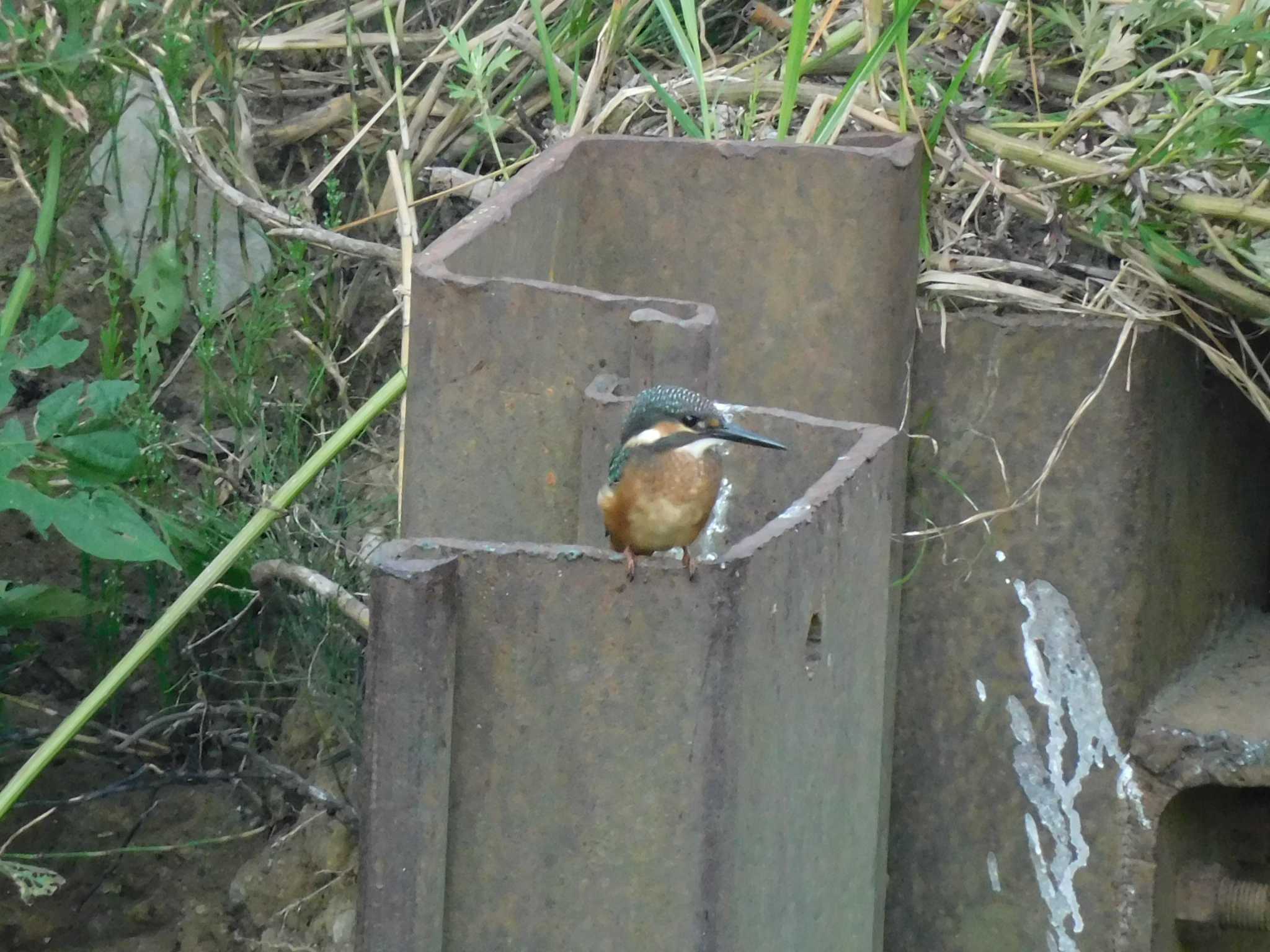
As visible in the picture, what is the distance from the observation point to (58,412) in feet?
9.17

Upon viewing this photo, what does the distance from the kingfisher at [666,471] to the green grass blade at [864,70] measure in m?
0.88

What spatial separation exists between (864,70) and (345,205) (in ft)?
5.74

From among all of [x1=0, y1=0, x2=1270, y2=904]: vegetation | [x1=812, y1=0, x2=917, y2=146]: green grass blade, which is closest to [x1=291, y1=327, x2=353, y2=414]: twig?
[x1=0, y1=0, x2=1270, y2=904]: vegetation

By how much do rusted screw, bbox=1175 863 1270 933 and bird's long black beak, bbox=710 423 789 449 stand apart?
150cm

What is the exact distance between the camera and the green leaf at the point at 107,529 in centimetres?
271

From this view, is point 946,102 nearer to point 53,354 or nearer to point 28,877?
point 53,354

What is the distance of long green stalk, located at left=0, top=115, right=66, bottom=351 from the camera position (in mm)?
3078

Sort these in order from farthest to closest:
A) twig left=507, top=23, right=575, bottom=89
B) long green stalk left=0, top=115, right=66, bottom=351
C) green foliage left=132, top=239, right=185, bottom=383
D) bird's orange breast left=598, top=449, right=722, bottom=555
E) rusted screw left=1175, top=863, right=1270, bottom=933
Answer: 1. green foliage left=132, top=239, right=185, bottom=383
2. twig left=507, top=23, right=575, bottom=89
3. long green stalk left=0, top=115, right=66, bottom=351
4. rusted screw left=1175, top=863, right=1270, bottom=933
5. bird's orange breast left=598, top=449, right=722, bottom=555

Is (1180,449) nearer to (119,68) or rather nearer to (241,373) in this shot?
(241,373)

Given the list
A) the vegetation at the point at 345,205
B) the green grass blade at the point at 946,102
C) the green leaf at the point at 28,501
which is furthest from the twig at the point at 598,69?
the green leaf at the point at 28,501

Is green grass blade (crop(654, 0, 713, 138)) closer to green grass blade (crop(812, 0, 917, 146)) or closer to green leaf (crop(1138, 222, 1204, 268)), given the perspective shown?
green grass blade (crop(812, 0, 917, 146))

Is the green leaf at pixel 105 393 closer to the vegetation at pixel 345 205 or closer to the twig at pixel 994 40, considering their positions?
the vegetation at pixel 345 205

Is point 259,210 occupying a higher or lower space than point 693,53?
lower

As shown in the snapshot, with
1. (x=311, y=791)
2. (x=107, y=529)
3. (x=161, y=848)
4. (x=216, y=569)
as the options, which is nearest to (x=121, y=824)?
(x=161, y=848)
